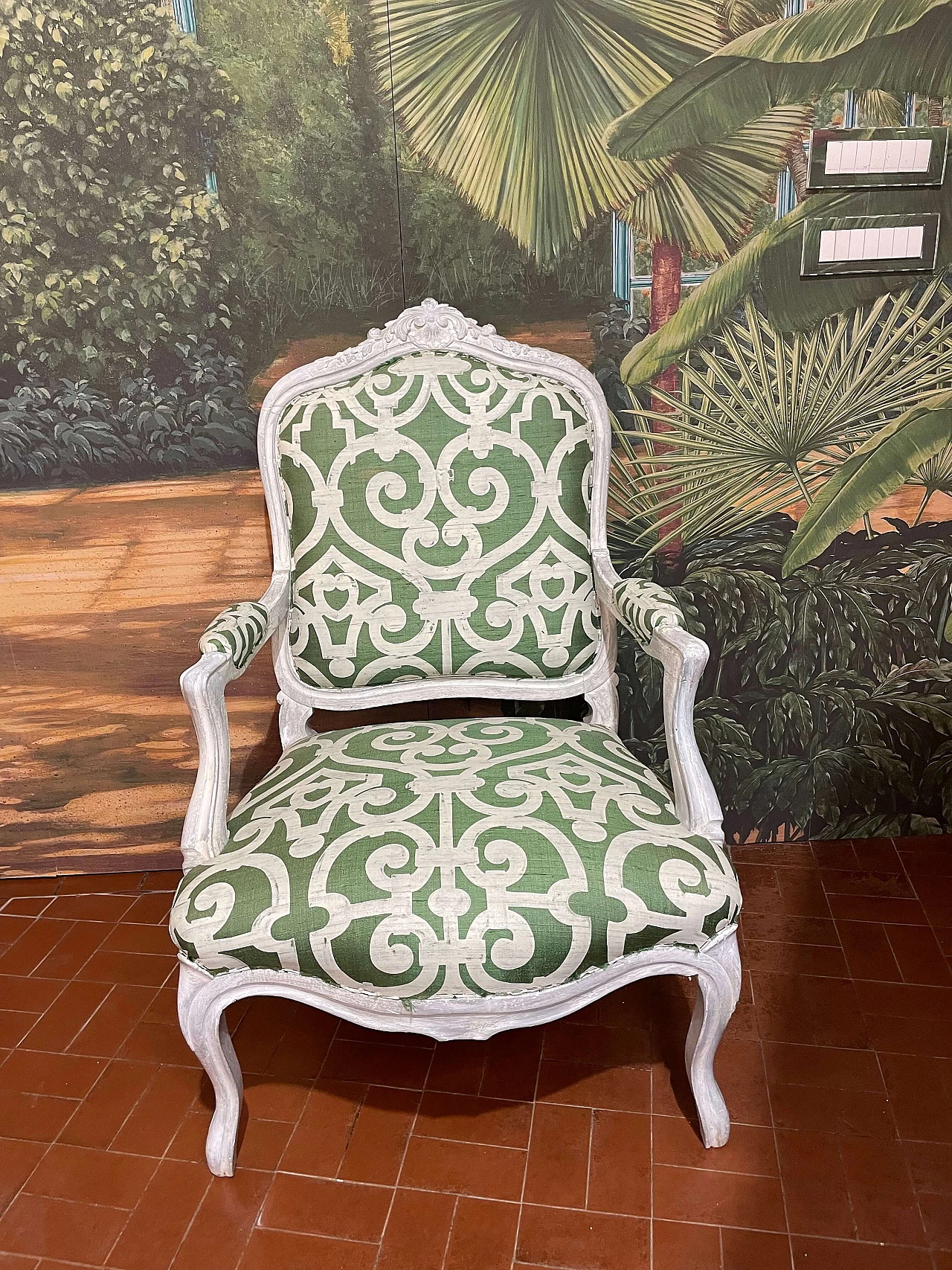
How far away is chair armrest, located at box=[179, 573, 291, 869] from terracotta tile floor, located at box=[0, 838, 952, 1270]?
0.61m

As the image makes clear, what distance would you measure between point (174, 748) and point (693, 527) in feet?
4.57

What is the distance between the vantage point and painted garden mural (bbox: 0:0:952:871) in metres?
2.04

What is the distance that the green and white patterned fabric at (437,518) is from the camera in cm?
199

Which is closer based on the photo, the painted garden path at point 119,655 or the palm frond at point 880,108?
the palm frond at point 880,108

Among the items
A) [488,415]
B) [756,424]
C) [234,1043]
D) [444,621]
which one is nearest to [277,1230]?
[234,1043]

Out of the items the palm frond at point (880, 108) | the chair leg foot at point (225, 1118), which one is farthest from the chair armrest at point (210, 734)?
the palm frond at point (880, 108)

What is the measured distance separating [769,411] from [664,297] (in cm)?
36

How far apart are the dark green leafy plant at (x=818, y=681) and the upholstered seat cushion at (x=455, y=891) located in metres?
0.91

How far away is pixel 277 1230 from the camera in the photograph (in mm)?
1656

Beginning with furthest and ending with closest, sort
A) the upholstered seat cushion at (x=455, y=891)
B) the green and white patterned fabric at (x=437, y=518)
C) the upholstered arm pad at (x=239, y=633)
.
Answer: the green and white patterned fabric at (x=437, y=518) → the upholstered arm pad at (x=239, y=633) → the upholstered seat cushion at (x=455, y=891)

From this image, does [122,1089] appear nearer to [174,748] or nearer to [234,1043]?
[234,1043]

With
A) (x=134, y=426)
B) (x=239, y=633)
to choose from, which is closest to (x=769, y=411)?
(x=239, y=633)

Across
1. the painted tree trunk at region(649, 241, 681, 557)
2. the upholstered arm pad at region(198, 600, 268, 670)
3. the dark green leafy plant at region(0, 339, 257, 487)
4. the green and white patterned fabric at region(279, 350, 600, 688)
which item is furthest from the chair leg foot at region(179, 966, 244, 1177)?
the painted tree trunk at region(649, 241, 681, 557)

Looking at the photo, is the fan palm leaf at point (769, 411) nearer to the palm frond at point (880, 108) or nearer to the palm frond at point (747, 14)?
the palm frond at point (880, 108)
